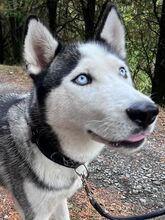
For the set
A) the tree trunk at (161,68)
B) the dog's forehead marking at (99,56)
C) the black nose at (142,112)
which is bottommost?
the tree trunk at (161,68)

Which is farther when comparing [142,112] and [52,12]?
[52,12]

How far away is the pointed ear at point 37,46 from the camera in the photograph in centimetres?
Answer: 252

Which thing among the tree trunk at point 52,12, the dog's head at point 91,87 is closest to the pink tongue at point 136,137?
the dog's head at point 91,87

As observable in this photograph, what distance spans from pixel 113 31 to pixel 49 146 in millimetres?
896

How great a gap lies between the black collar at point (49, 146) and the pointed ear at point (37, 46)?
0.40 metres

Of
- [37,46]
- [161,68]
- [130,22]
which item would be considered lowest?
[161,68]

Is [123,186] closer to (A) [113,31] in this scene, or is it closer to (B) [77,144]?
(B) [77,144]

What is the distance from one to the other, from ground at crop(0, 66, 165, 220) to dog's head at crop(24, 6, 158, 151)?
5.63 feet

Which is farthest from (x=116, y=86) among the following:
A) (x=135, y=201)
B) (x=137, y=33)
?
(x=137, y=33)

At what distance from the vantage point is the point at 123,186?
4.37 metres

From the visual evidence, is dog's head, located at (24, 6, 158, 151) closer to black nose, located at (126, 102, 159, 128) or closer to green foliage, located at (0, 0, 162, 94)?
black nose, located at (126, 102, 159, 128)

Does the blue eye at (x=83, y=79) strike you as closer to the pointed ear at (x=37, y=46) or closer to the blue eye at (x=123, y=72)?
the blue eye at (x=123, y=72)

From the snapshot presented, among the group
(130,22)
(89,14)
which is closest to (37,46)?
(130,22)

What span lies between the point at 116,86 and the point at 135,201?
2.20 m
